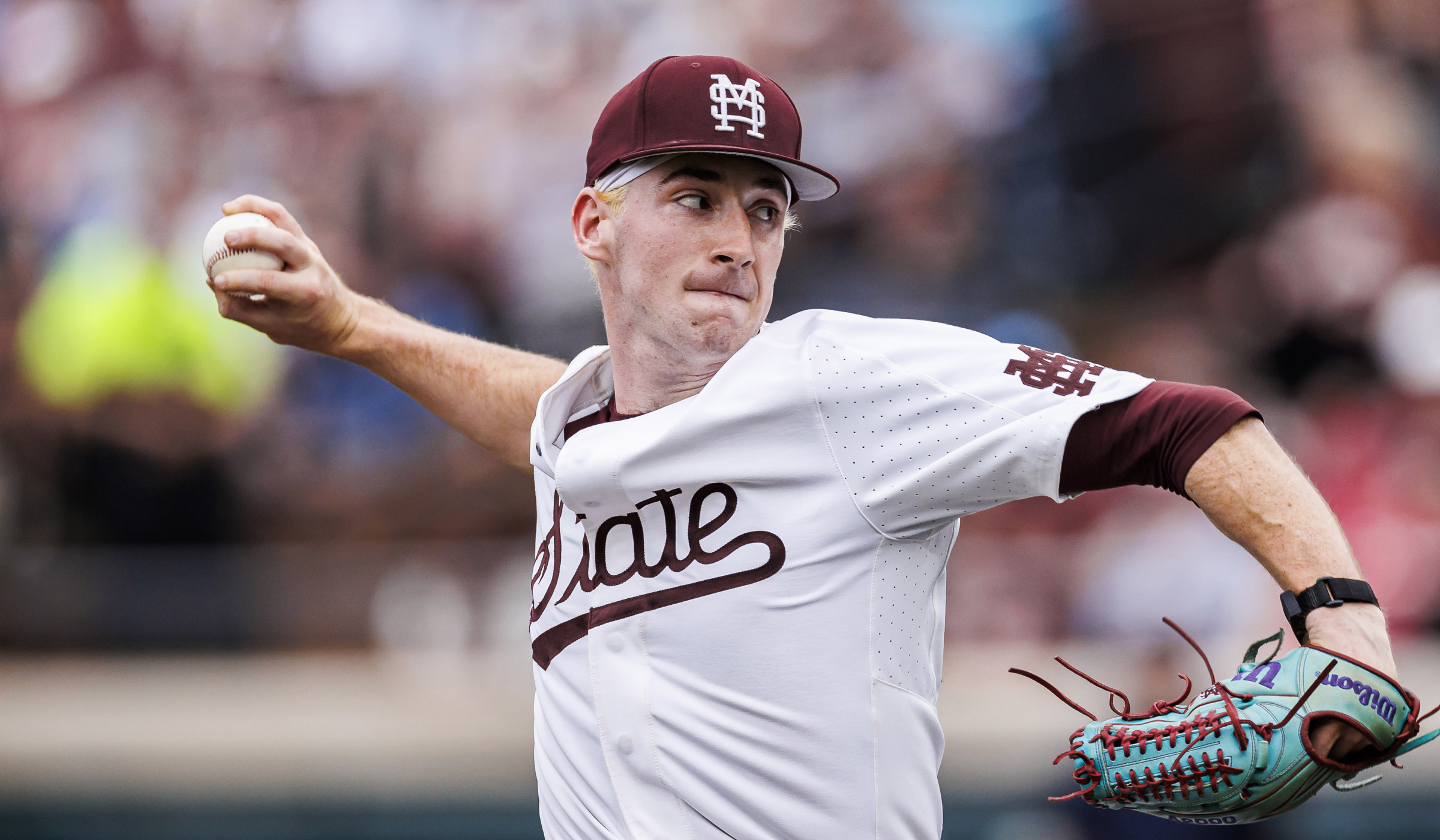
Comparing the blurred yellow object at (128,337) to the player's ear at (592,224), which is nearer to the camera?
the player's ear at (592,224)

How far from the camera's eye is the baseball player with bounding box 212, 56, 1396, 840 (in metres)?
1.95

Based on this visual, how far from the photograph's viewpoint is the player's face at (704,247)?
2350 millimetres

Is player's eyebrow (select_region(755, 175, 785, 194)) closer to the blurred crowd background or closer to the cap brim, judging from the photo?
the cap brim

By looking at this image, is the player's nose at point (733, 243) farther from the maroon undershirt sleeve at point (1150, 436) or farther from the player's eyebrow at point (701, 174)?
the maroon undershirt sleeve at point (1150, 436)

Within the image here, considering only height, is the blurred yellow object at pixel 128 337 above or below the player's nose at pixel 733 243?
above

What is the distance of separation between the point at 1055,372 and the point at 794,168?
23.1 inches

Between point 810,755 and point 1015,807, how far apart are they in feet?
13.5

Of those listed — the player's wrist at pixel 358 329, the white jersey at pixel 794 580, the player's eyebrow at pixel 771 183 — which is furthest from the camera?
the player's wrist at pixel 358 329

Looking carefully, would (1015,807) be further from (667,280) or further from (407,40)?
(407,40)

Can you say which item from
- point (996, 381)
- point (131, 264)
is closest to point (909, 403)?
point (996, 381)

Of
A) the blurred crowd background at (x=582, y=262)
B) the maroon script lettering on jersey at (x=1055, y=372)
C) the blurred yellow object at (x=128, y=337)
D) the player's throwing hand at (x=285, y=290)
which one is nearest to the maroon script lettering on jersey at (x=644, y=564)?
the maroon script lettering on jersey at (x=1055, y=372)

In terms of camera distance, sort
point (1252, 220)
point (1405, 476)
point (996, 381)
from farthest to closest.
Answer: point (1252, 220)
point (1405, 476)
point (996, 381)

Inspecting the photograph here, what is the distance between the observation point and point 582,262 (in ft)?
24.5

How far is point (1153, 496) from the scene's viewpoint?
21.6 feet
